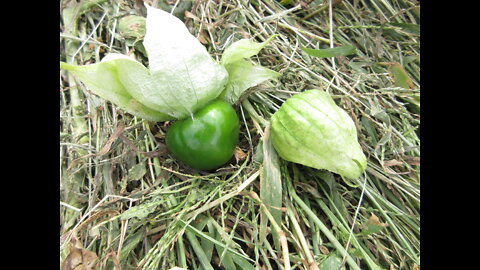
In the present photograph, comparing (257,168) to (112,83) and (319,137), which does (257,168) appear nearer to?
(319,137)

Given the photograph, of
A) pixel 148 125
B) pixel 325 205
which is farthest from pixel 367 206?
pixel 148 125

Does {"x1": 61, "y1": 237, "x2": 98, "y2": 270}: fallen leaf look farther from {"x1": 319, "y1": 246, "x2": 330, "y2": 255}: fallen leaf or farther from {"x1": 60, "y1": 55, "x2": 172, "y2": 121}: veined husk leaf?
{"x1": 319, "y1": 246, "x2": 330, "y2": 255}: fallen leaf

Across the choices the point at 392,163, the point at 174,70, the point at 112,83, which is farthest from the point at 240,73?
the point at 392,163

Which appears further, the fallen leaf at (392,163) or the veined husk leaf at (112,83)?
the fallen leaf at (392,163)

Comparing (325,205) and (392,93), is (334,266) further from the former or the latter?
(392,93)

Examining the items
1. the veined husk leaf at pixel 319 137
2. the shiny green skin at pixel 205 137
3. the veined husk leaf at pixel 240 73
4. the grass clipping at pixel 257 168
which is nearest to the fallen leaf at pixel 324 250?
the grass clipping at pixel 257 168

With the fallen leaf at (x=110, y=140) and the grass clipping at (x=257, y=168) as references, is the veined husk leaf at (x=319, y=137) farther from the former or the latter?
the fallen leaf at (x=110, y=140)
